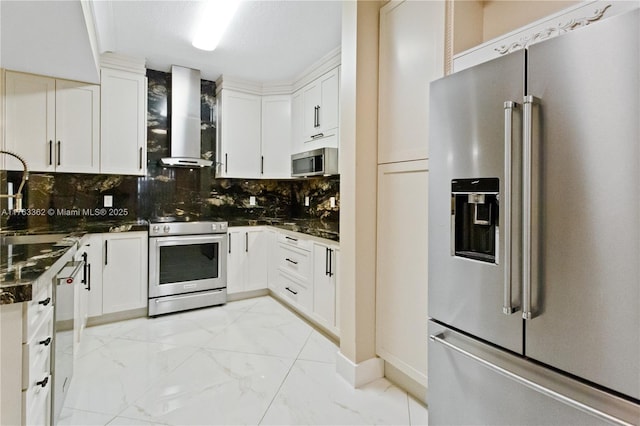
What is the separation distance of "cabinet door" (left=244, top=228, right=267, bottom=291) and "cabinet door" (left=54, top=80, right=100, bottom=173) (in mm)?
1616

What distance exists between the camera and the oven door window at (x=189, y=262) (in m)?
3.22

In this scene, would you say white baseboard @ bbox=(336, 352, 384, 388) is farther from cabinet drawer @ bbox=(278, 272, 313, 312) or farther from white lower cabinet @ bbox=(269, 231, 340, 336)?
cabinet drawer @ bbox=(278, 272, 313, 312)

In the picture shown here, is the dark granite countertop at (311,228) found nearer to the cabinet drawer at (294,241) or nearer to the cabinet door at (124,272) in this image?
the cabinet drawer at (294,241)

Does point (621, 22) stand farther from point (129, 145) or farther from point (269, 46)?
point (129, 145)

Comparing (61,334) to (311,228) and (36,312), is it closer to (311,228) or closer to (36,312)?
(36,312)

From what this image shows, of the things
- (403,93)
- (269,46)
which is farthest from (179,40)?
(403,93)

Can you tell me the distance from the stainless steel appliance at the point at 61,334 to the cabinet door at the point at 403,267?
1661mm

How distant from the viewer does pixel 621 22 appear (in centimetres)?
91

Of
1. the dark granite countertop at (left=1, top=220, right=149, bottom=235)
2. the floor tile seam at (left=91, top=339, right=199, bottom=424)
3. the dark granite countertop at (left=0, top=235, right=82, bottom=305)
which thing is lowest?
the floor tile seam at (left=91, top=339, right=199, bottom=424)

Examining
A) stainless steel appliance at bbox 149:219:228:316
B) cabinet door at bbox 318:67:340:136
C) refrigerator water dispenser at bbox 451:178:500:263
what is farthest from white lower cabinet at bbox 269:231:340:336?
refrigerator water dispenser at bbox 451:178:500:263

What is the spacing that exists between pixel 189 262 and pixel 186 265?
0.13ft

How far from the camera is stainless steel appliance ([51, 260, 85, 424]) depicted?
1503mm

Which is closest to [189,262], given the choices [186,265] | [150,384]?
[186,265]

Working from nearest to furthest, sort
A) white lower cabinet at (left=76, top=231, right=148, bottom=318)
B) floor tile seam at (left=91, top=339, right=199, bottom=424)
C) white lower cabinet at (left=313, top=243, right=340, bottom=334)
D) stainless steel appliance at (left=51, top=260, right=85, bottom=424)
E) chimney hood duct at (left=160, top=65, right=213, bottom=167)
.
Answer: stainless steel appliance at (left=51, top=260, right=85, bottom=424), floor tile seam at (left=91, top=339, right=199, bottom=424), white lower cabinet at (left=313, top=243, right=340, bottom=334), white lower cabinet at (left=76, top=231, right=148, bottom=318), chimney hood duct at (left=160, top=65, right=213, bottom=167)
